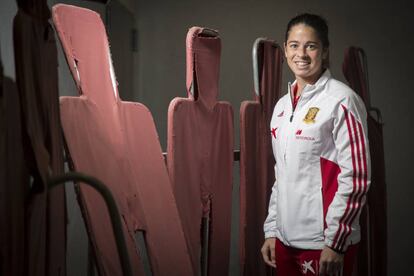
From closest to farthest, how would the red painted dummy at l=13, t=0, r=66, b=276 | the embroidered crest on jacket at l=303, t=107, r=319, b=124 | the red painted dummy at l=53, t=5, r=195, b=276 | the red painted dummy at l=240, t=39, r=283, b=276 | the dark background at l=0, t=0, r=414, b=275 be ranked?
the red painted dummy at l=13, t=0, r=66, b=276, the red painted dummy at l=53, t=5, r=195, b=276, the embroidered crest on jacket at l=303, t=107, r=319, b=124, the red painted dummy at l=240, t=39, r=283, b=276, the dark background at l=0, t=0, r=414, b=275

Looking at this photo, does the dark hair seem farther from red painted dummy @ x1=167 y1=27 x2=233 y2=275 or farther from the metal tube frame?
the metal tube frame

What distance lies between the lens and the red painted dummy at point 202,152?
1.68 meters

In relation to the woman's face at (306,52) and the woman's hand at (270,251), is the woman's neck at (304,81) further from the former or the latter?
the woman's hand at (270,251)

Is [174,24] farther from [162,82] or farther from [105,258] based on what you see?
[105,258]

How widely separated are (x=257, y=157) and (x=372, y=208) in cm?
72

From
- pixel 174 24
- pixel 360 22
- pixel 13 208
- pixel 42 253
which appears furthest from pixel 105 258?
pixel 360 22

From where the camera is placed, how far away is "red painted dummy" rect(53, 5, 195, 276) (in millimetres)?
1379

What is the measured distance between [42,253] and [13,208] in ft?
0.56

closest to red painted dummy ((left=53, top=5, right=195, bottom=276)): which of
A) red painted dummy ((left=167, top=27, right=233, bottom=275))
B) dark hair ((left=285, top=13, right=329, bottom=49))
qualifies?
red painted dummy ((left=167, top=27, right=233, bottom=275))

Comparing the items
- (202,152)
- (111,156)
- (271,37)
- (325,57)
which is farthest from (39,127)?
(271,37)

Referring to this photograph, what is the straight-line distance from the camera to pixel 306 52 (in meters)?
1.60

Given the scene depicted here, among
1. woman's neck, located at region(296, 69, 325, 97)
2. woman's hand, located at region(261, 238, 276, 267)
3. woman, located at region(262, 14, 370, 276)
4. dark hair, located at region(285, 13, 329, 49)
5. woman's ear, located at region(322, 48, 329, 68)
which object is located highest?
dark hair, located at region(285, 13, 329, 49)

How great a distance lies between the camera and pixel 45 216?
105cm

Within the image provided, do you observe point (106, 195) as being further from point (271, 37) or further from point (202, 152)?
point (271, 37)
